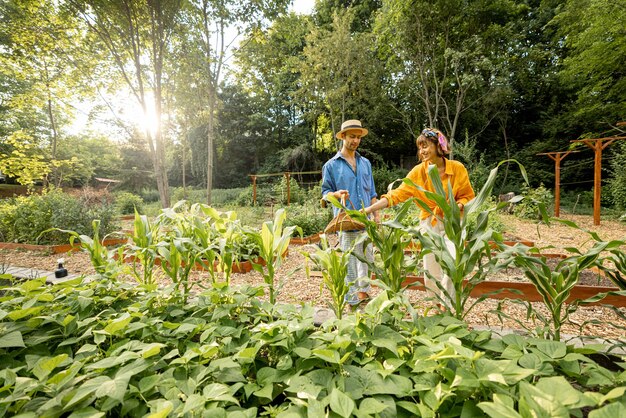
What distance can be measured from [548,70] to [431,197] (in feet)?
60.2

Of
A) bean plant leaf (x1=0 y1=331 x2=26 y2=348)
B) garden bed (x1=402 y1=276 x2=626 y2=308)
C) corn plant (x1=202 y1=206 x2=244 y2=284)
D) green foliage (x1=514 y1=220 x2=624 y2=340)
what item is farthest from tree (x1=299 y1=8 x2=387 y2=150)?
bean plant leaf (x1=0 y1=331 x2=26 y2=348)

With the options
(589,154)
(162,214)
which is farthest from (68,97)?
(589,154)

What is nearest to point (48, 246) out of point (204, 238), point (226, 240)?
point (204, 238)

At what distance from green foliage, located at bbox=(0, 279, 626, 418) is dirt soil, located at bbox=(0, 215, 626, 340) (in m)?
0.25

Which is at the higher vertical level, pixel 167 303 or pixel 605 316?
pixel 167 303

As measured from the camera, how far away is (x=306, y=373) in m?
0.89

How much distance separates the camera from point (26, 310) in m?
1.05

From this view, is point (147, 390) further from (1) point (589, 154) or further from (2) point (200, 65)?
(1) point (589, 154)

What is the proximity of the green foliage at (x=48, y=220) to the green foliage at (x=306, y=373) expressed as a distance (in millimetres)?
5012

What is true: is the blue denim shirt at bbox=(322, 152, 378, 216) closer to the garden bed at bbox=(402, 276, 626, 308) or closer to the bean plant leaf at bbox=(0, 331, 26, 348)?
the garden bed at bbox=(402, 276, 626, 308)


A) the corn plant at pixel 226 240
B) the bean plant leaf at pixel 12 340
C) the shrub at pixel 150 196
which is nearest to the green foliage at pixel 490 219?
the corn plant at pixel 226 240

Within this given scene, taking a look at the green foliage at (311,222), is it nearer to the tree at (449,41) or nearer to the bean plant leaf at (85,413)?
the bean plant leaf at (85,413)

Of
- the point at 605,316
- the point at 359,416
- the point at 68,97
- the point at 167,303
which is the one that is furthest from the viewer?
the point at 68,97

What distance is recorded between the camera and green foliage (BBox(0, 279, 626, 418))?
669mm
